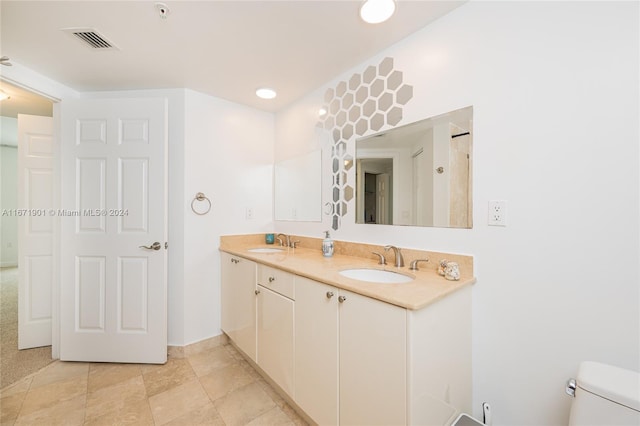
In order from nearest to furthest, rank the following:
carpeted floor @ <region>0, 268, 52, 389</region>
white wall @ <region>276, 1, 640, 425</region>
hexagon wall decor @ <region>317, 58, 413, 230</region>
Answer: white wall @ <region>276, 1, 640, 425</region>
hexagon wall decor @ <region>317, 58, 413, 230</region>
carpeted floor @ <region>0, 268, 52, 389</region>

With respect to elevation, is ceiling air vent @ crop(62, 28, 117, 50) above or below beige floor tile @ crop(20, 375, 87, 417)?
above

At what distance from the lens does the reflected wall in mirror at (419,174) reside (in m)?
1.33

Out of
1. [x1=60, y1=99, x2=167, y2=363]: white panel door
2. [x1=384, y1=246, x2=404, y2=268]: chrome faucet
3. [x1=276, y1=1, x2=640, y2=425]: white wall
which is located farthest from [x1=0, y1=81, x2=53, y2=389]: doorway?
[x1=276, y1=1, x2=640, y2=425]: white wall

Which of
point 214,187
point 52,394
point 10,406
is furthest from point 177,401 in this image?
point 214,187

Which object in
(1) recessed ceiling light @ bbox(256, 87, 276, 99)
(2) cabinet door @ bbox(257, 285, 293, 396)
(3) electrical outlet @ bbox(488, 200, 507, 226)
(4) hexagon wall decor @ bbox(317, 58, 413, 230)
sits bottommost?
(2) cabinet door @ bbox(257, 285, 293, 396)

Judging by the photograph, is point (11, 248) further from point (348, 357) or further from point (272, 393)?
point (348, 357)

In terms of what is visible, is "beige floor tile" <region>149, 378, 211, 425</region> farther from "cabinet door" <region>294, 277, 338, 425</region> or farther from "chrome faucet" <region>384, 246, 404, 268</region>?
"chrome faucet" <region>384, 246, 404, 268</region>

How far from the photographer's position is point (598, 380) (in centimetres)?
85

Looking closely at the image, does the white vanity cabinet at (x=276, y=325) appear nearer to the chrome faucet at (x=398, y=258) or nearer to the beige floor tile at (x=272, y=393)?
the beige floor tile at (x=272, y=393)

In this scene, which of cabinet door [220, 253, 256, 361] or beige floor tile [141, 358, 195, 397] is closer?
beige floor tile [141, 358, 195, 397]

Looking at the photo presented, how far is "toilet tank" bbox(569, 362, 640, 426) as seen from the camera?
2.51ft

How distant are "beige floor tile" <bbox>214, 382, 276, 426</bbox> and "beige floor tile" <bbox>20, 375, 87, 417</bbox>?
93 centimetres

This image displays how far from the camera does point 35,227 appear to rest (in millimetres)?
2301

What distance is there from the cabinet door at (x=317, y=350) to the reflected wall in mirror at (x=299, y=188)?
3.09 feet
